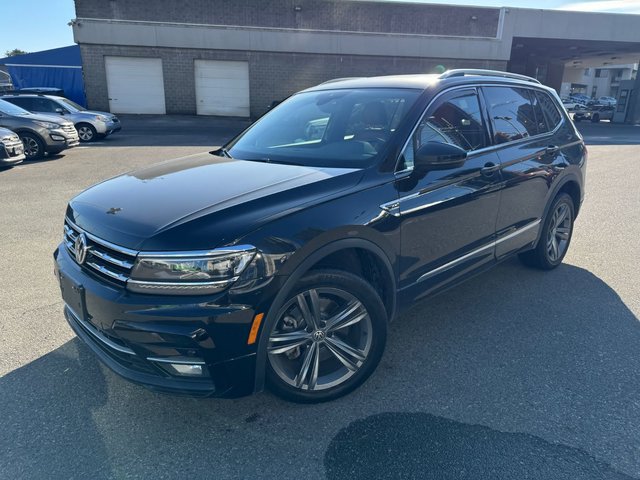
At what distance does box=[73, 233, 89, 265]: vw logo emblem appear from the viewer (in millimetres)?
2611

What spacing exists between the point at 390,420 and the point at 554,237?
3.25m

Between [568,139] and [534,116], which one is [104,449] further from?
[568,139]

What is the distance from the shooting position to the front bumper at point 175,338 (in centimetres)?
223

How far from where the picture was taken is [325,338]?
274cm

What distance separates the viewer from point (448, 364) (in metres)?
3.25

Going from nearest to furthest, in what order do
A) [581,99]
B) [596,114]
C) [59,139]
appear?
[59,139] < [596,114] < [581,99]

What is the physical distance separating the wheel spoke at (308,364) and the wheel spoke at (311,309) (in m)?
0.13

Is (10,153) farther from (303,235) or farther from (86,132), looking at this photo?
(303,235)

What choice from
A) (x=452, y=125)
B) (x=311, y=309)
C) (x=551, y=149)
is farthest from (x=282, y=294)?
(x=551, y=149)

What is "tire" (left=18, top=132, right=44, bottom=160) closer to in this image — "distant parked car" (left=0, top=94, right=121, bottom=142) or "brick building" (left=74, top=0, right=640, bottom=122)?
"distant parked car" (left=0, top=94, right=121, bottom=142)

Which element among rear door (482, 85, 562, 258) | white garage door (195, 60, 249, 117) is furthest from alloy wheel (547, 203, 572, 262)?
white garage door (195, 60, 249, 117)

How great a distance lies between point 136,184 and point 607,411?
10.4ft

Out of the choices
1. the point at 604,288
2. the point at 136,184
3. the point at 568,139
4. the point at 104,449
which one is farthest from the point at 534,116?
the point at 104,449

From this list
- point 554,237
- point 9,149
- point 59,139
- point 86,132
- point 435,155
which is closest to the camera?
point 435,155
